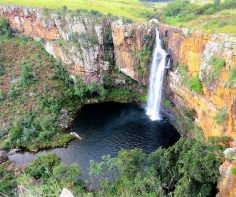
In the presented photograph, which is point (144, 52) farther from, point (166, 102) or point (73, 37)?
point (73, 37)

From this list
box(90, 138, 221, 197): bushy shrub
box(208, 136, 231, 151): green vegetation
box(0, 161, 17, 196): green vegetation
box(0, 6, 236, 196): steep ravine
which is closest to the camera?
box(90, 138, 221, 197): bushy shrub

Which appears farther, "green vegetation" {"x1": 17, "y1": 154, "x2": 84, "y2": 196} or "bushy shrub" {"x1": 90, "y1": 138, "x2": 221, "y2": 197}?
"green vegetation" {"x1": 17, "y1": 154, "x2": 84, "y2": 196}

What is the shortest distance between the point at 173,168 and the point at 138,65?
2381 cm

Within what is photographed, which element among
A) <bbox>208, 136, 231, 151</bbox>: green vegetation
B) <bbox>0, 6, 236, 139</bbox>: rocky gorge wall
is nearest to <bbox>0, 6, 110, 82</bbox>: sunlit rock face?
<bbox>0, 6, 236, 139</bbox>: rocky gorge wall

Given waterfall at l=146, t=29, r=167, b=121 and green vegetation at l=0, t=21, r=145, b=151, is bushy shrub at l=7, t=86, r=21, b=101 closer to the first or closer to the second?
green vegetation at l=0, t=21, r=145, b=151

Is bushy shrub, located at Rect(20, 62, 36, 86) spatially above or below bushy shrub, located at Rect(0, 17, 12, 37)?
below

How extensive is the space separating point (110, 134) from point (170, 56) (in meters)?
14.4

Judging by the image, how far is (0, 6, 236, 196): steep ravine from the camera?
3453cm

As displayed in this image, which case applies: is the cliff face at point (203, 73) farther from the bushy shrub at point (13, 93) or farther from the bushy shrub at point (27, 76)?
the bushy shrub at point (13, 93)

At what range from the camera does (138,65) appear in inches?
2143

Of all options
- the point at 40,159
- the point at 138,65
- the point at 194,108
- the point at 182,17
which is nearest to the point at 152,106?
the point at 138,65

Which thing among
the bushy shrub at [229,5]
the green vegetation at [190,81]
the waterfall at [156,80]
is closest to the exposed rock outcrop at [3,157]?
the waterfall at [156,80]

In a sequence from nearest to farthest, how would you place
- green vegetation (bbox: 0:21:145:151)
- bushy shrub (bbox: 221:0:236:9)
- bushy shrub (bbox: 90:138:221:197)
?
bushy shrub (bbox: 90:138:221:197) < green vegetation (bbox: 0:21:145:151) < bushy shrub (bbox: 221:0:236:9)

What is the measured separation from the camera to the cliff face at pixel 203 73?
110 ft
